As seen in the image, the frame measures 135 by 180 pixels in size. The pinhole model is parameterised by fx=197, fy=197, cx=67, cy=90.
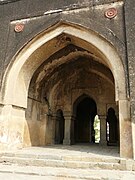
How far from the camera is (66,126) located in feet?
33.8

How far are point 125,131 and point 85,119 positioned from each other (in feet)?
30.9

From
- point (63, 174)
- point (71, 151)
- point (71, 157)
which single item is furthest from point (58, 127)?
point (63, 174)

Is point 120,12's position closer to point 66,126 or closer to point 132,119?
point 132,119

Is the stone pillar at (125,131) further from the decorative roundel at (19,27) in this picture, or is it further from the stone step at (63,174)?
the decorative roundel at (19,27)

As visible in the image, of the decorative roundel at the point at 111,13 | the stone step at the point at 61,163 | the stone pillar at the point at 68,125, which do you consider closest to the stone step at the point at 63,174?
the stone step at the point at 61,163

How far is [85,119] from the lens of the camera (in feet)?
47.9

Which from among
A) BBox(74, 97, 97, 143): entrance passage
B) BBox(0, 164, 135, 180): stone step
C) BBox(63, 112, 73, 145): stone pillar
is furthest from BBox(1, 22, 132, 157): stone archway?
BBox(74, 97, 97, 143): entrance passage

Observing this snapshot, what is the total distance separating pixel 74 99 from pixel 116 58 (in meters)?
5.03

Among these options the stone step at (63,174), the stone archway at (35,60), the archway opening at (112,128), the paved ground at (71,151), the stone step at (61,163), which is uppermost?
the stone archway at (35,60)

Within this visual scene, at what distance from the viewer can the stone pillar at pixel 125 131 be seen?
514 cm

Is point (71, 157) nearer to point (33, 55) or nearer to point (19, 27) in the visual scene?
point (33, 55)

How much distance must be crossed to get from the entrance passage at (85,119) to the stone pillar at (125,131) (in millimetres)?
8674

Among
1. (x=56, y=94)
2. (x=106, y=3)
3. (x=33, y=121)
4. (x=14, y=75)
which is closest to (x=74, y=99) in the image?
(x=56, y=94)

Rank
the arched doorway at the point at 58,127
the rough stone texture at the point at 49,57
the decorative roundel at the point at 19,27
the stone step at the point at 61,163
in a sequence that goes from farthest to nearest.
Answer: the arched doorway at the point at 58,127 < the decorative roundel at the point at 19,27 < the rough stone texture at the point at 49,57 < the stone step at the point at 61,163
